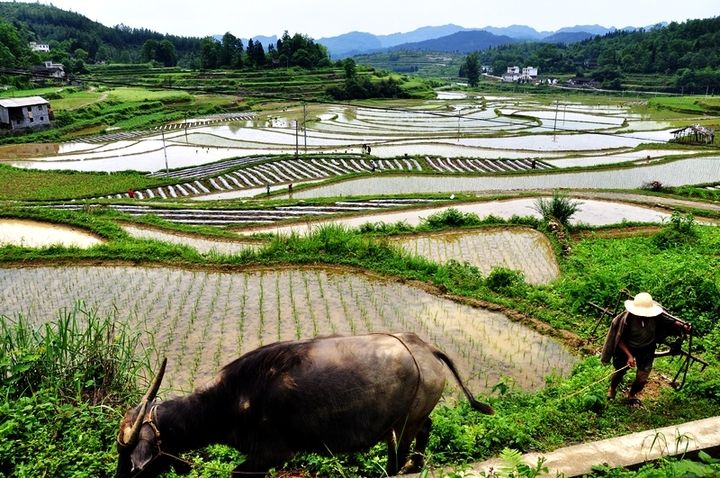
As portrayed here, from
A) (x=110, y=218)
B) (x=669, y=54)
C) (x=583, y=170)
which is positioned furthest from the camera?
(x=669, y=54)

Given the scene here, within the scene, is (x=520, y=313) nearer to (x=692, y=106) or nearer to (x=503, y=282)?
(x=503, y=282)

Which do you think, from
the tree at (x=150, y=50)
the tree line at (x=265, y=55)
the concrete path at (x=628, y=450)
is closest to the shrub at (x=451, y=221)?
the concrete path at (x=628, y=450)

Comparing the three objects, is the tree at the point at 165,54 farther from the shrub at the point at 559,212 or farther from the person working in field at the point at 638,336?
the person working in field at the point at 638,336

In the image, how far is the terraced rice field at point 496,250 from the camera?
11.6 meters

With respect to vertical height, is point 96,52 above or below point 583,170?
above

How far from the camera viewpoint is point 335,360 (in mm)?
3842

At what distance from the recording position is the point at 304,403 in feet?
12.3

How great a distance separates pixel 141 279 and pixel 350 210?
8864mm

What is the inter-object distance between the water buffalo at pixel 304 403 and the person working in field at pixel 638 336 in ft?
8.82

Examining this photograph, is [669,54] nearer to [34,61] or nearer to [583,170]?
[583,170]

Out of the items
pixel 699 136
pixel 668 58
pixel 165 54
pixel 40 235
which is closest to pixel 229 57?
pixel 165 54

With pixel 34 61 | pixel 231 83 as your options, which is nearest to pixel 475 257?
pixel 231 83

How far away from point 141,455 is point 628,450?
12.7ft

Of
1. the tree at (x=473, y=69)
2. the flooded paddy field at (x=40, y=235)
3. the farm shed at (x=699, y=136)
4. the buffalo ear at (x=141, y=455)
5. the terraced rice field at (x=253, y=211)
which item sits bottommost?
the terraced rice field at (x=253, y=211)
